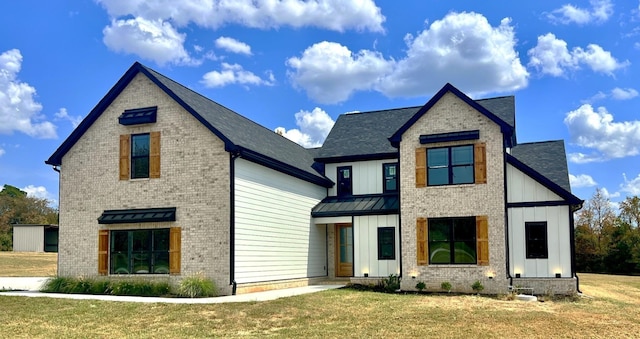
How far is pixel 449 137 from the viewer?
21.9 meters

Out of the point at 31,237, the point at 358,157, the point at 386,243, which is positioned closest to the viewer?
the point at 386,243

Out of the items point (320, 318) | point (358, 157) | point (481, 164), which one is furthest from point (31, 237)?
point (320, 318)

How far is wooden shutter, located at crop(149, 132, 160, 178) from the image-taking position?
70.1 ft

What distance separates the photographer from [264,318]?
48.2 feet

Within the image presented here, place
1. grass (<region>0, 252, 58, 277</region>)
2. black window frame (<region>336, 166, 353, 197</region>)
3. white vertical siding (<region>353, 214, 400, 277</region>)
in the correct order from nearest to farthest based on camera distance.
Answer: white vertical siding (<region>353, 214, 400, 277</region>) → black window frame (<region>336, 166, 353, 197</region>) → grass (<region>0, 252, 58, 277</region>)

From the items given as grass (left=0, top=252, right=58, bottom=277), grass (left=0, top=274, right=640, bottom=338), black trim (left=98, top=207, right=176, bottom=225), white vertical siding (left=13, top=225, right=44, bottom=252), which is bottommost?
grass (left=0, top=252, right=58, bottom=277)

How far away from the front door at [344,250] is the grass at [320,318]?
8004mm

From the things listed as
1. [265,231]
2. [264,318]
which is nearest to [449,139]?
[265,231]

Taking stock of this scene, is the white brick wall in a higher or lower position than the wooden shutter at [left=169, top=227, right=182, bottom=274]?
higher

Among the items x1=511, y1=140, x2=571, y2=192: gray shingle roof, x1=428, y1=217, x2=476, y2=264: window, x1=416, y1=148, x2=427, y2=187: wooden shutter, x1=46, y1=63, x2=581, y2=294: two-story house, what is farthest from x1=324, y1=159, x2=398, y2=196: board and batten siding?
x1=511, y1=140, x2=571, y2=192: gray shingle roof

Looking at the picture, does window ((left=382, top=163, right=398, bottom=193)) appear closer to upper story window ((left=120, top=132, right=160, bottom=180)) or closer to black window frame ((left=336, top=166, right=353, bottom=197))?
black window frame ((left=336, top=166, right=353, bottom=197))

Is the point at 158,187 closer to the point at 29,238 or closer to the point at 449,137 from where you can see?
the point at 449,137

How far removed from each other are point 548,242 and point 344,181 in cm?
962

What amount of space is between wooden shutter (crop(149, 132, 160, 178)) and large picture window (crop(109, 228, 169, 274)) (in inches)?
80.1
